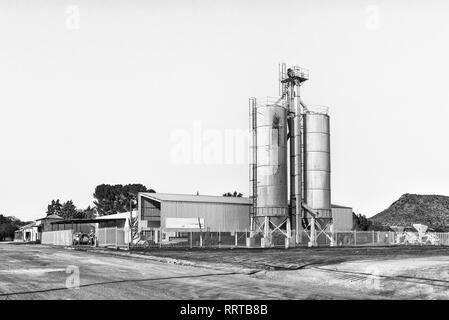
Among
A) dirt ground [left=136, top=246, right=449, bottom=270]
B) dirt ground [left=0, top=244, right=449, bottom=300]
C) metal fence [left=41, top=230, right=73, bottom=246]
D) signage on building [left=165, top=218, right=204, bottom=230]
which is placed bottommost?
metal fence [left=41, top=230, right=73, bottom=246]

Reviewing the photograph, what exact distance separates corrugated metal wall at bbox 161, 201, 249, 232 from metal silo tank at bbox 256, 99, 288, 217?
708cm

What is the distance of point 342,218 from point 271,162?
21.3 meters

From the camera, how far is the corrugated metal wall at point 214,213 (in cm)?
6281

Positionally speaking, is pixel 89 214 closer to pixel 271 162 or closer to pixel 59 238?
Answer: pixel 59 238

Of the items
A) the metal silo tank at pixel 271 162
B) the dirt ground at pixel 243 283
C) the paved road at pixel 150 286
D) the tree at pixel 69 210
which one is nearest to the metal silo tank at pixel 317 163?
the metal silo tank at pixel 271 162

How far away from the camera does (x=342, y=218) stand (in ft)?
242

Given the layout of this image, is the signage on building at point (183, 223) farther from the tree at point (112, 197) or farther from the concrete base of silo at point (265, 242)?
the tree at point (112, 197)

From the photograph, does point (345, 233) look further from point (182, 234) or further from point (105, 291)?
point (105, 291)

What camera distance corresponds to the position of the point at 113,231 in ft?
184

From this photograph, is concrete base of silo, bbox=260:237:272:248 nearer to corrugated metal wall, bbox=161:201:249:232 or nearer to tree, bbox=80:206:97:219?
corrugated metal wall, bbox=161:201:249:232

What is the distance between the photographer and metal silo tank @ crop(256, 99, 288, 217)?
188ft

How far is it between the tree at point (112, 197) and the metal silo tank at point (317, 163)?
3318 inches

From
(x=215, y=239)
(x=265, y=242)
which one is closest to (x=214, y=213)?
(x=215, y=239)

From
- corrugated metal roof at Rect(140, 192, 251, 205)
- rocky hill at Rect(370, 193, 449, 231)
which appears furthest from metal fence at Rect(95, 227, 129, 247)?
rocky hill at Rect(370, 193, 449, 231)
